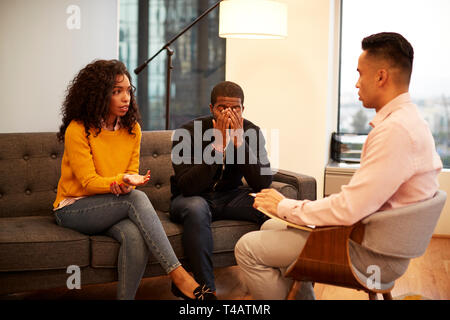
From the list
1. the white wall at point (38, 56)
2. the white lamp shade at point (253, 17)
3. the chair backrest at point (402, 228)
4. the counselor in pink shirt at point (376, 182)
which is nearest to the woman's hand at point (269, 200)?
the counselor in pink shirt at point (376, 182)

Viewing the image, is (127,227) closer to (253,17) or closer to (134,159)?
(134,159)

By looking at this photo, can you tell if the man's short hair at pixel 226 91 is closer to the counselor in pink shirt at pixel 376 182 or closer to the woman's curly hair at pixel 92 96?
the woman's curly hair at pixel 92 96

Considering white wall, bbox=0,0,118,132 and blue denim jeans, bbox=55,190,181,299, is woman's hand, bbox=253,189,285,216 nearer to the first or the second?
blue denim jeans, bbox=55,190,181,299

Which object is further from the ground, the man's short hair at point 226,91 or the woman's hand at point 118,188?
the man's short hair at point 226,91

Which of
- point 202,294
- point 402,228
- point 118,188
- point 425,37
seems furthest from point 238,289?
point 425,37

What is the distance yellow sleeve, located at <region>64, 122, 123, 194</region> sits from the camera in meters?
2.53

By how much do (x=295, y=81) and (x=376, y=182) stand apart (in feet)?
7.46

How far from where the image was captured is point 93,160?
8.63ft

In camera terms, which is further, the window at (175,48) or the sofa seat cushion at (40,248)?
the window at (175,48)

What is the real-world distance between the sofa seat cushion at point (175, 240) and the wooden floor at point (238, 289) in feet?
1.04

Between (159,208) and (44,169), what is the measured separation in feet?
2.15

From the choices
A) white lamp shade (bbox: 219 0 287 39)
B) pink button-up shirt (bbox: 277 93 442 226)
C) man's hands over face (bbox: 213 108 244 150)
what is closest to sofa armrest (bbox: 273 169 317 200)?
man's hands over face (bbox: 213 108 244 150)

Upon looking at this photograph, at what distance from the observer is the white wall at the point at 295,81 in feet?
13.0

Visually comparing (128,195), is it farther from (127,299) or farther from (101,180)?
(127,299)
